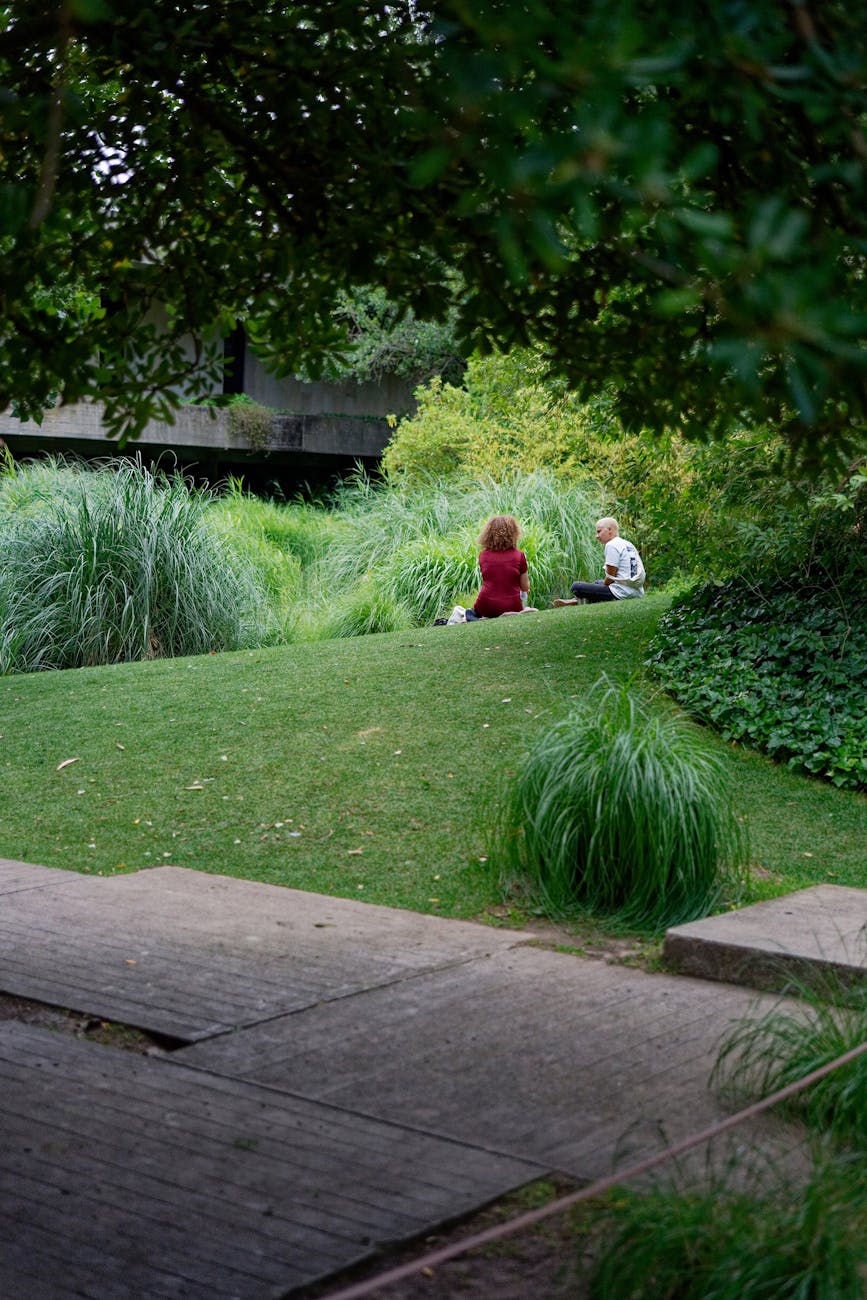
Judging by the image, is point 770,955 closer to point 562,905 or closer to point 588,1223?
point 562,905

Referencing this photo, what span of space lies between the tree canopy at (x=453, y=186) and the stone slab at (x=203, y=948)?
7.32ft

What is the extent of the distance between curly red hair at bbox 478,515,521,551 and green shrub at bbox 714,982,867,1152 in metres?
9.69

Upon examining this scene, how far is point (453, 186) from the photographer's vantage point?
390 cm

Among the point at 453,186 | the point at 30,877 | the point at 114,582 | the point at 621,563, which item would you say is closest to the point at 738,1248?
the point at 453,186

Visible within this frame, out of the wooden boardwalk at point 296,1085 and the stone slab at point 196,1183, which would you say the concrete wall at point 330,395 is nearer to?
the wooden boardwalk at point 296,1085

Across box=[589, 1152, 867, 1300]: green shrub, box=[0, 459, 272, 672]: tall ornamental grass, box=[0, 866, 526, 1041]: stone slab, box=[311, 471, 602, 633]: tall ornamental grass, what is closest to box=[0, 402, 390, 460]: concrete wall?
box=[311, 471, 602, 633]: tall ornamental grass

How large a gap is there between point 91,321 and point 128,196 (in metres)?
0.48

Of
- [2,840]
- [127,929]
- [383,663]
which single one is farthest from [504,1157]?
[383,663]

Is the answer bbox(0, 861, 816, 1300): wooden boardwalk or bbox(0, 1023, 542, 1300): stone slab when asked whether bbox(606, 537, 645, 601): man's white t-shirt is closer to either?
bbox(0, 861, 816, 1300): wooden boardwalk

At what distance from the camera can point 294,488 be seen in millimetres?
37594

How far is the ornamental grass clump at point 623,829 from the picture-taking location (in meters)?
6.59

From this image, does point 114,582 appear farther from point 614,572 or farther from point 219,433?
point 219,433

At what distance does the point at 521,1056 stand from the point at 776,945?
1.25m

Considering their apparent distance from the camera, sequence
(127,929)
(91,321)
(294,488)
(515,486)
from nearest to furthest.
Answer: (91,321) < (127,929) < (515,486) < (294,488)
